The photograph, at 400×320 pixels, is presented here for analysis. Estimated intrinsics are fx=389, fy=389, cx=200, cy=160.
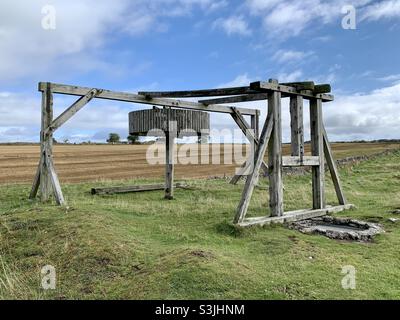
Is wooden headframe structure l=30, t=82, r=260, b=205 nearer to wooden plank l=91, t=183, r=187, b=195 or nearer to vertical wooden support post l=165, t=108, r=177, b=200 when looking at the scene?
vertical wooden support post l=165, t=108, r=177, b=200

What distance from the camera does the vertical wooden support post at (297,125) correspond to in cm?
967

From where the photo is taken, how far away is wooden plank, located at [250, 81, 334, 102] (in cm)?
843

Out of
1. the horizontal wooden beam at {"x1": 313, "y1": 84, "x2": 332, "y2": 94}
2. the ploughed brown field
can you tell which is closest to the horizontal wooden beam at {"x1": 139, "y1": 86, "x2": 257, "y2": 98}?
the horizontal wooden beam at {"x1": 313, "y1": 84, "x2": 332, "y2": 94}

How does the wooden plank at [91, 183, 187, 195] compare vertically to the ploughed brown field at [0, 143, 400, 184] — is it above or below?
below

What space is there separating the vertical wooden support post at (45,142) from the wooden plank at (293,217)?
5.59 m

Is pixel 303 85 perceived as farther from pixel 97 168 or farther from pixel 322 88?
pixel 97 168

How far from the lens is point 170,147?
13.0 metres

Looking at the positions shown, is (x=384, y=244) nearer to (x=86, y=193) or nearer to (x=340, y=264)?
(x=340, y=264)

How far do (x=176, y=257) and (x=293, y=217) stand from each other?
4.19m

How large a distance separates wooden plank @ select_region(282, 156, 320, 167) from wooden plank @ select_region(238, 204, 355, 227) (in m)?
1.18

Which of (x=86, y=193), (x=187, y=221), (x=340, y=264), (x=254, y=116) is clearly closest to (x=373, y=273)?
(x=340, y=264)

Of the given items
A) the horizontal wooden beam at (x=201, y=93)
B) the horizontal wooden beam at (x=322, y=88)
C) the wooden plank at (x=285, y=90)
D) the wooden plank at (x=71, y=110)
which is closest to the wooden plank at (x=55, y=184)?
the wooden plank at (x=71, y=110)

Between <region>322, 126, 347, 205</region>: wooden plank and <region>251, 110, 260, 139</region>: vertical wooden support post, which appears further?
<region>251, 110, 260, 139</region>: vertical wooden support post

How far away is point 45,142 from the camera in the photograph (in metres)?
10.3
